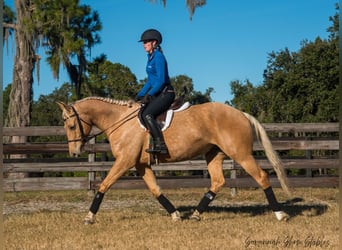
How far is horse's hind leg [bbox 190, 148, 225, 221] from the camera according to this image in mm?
7285

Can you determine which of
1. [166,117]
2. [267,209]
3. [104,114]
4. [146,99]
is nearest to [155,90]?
[146,99]

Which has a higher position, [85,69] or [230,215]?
[85,69]

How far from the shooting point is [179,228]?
6480mm

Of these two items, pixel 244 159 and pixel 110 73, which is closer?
pixel 244 159

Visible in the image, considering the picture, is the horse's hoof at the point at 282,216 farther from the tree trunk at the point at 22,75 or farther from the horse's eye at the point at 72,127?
the tree trunk at the point at 22,75

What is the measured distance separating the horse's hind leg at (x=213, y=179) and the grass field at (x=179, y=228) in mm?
169

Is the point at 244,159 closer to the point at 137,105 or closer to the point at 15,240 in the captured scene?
the point at 137,105

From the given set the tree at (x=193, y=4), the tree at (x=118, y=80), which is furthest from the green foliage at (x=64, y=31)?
the tree at (x=118, y=80)

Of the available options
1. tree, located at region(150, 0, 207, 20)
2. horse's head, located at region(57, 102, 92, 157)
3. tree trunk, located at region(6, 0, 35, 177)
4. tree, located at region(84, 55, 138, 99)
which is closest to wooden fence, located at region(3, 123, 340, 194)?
horse's head, located at region(57, 102, 92, 157)

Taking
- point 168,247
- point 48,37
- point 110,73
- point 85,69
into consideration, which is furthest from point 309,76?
point 168,247

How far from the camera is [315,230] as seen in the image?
617 centimetres

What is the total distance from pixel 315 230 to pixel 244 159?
146 centimetres

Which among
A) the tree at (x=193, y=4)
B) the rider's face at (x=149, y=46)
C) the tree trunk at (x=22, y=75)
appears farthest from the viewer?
the tree at (x=193, y=4)

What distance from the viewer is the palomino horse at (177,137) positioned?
23.3 ft
